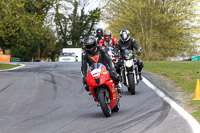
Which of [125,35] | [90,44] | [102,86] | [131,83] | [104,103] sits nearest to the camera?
[104,103]

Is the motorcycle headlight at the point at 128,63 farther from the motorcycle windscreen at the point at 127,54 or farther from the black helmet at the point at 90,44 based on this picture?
the black helmet at the point at 90,44

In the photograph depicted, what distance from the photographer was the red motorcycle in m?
8.40

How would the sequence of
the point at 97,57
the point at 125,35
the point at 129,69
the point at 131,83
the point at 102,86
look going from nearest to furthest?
the point at 102,86 → the point at 97,57 → the point at 131,83 → the point at 129,69 → the point at 125,35

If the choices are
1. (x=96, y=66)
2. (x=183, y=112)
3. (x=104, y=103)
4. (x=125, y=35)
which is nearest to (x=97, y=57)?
(x=96, y=66)

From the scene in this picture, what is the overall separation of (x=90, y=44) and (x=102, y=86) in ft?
3.03

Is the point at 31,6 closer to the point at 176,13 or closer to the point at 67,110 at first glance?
the point at 176,13

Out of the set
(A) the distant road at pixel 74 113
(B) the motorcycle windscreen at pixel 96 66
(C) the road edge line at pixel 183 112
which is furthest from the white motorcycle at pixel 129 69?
(B) the motorcycle windscreen at pixel 96 66

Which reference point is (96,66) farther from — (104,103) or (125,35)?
(125,35)

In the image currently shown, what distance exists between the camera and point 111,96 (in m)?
8.77

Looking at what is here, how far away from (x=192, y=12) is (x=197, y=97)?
3709 centimetres

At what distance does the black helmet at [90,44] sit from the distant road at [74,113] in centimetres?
140

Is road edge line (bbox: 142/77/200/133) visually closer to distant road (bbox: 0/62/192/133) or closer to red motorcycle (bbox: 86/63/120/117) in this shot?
distant road (bbox: 0/62/192/133)

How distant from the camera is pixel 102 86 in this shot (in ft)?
28.2

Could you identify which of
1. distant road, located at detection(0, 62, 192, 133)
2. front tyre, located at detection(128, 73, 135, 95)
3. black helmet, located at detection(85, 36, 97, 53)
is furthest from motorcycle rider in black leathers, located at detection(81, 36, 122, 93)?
front tyre, located at detection(128, 73, 135, 95)
